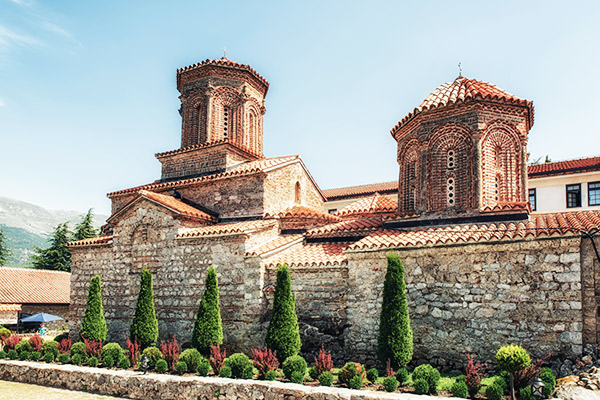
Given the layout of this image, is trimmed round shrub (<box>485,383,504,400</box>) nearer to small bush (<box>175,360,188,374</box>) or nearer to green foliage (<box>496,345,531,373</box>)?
green foliage (<box>496,345,531,373</box>)

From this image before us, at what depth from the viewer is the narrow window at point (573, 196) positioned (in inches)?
757

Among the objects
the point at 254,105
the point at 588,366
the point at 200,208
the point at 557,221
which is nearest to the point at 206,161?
the point at 200,208

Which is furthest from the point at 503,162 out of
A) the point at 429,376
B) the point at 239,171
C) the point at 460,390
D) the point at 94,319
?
the point at 94,319

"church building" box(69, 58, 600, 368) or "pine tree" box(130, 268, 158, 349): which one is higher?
"church building" box(69, 58, 600, 368)

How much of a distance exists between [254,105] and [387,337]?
951 cm

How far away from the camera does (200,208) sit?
13.4 m

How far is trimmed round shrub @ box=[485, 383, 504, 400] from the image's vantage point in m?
6.45

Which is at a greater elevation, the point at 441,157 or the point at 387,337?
the point at 441,157

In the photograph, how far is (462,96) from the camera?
33.8ft

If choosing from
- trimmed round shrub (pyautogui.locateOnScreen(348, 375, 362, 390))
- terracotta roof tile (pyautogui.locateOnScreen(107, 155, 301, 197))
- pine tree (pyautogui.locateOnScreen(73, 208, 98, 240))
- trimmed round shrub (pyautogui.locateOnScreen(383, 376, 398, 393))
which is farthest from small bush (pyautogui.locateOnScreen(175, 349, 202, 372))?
pine tree (pyautogui.locateOnScreen(73, 208, 98, 240))

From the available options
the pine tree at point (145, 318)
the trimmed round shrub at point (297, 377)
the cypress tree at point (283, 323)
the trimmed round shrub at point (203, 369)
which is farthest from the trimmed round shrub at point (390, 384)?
the pine tree at point (145, 318)

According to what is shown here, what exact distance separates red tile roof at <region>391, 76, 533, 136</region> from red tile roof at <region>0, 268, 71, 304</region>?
17131mm

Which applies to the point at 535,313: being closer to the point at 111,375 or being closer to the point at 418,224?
the point at 418,224

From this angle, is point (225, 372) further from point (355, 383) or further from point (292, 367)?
point (355, 383)
